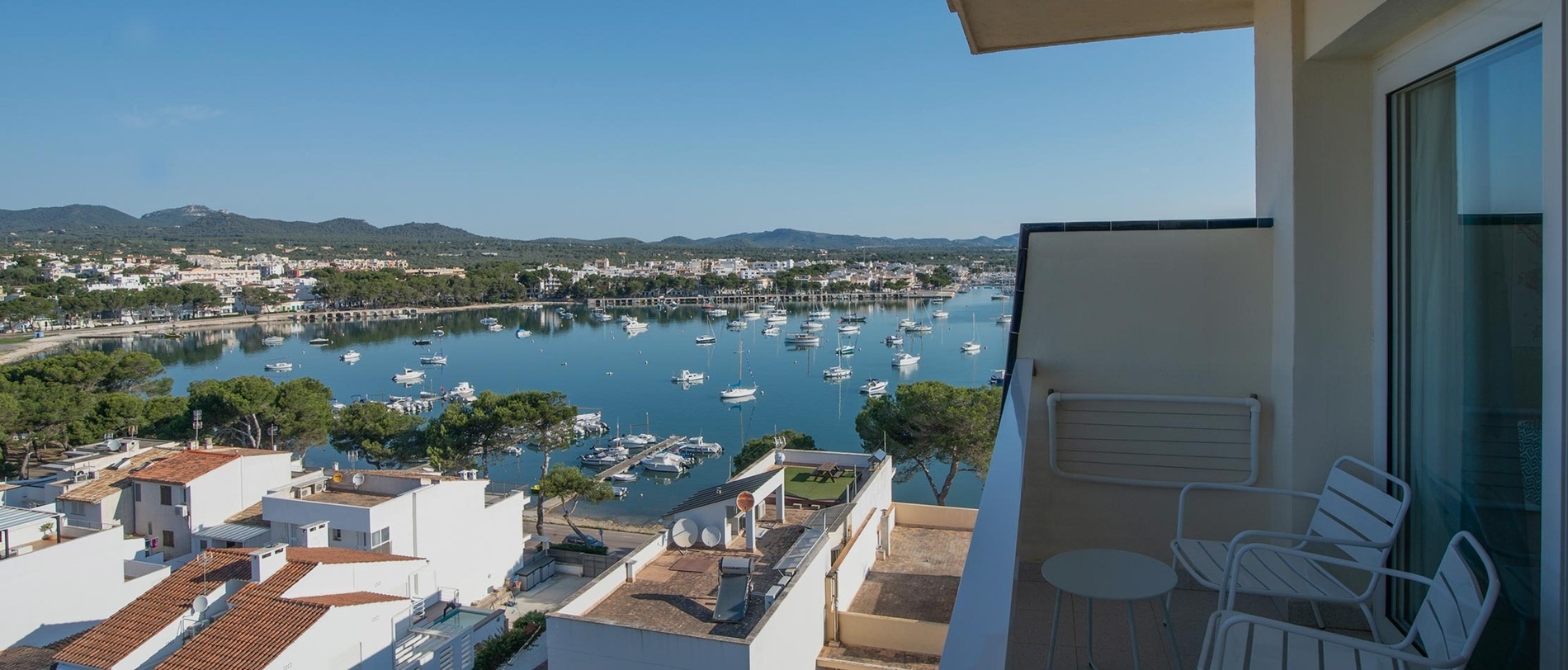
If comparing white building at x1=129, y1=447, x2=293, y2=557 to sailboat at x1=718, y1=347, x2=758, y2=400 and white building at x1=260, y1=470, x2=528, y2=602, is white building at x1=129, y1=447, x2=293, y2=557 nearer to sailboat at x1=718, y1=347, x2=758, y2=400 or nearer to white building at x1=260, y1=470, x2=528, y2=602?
white building at x1=260, y1=470, x2=528, y2=602

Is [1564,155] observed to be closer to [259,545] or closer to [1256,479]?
[1256,479]

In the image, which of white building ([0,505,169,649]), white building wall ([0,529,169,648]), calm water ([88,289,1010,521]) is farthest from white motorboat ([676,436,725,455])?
white building wall ([0,529,169,648])

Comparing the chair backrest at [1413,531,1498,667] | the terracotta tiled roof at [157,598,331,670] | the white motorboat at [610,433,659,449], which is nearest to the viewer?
the chair backrest at [1413,531,1498,667]

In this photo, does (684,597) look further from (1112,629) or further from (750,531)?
(1112,629)

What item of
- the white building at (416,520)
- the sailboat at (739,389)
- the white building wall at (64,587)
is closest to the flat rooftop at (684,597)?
the white building at (416,520)

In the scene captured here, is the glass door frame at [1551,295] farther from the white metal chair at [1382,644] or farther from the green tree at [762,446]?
the green tree at [762,446]
